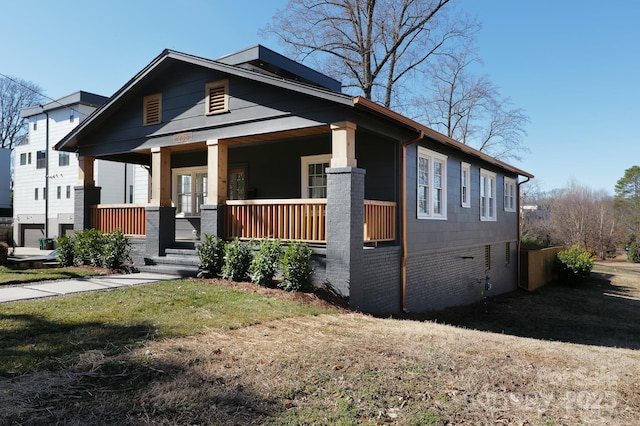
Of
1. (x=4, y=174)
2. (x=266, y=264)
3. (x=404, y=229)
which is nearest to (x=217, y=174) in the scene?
(x=266, y=264)

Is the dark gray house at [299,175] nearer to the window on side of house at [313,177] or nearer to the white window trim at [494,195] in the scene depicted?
the window on side of house at [313,177]

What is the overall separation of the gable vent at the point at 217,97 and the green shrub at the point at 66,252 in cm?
497

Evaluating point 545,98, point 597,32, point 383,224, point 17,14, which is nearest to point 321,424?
point 383,224

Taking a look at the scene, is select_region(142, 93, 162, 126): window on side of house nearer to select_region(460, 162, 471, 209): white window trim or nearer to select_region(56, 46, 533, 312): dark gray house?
select_region(56, 46, 533, 312): dark gray house

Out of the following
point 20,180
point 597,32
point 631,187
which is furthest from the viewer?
point 631,187

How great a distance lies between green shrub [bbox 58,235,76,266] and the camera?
10.9 metres

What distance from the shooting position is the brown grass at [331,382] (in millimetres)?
3291

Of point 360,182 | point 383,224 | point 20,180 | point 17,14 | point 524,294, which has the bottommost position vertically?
point 524,294

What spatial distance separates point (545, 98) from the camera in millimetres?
27172

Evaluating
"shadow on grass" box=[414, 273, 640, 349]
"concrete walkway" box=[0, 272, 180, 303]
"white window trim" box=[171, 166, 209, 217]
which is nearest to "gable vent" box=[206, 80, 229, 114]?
"white window trim" box=[171, 166, 209, 217]

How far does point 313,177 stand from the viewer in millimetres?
11312

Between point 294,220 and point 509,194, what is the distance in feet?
42.6

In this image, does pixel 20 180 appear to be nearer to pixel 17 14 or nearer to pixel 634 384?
pixel 17 14

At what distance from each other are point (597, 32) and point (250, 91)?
1526 centimetres
